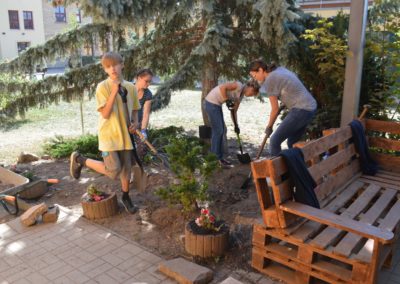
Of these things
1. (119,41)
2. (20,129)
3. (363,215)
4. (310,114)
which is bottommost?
(20,129)

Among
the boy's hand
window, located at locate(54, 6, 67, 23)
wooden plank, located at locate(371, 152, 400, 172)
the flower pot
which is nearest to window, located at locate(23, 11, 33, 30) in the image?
window, located at locate(54, 6, 67, 23)

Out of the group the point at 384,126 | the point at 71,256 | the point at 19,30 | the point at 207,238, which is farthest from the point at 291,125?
the point at 19,30

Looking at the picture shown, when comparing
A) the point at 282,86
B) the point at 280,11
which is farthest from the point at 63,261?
the point at 280,11

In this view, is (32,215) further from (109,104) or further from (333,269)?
(333,269)

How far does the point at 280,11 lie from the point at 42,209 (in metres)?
4.12

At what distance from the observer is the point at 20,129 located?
512 inches

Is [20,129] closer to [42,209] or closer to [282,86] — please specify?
[42,209]

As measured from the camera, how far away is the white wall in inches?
1474

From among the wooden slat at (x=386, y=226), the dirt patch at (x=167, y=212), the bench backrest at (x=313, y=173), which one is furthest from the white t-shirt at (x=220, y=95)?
the wooden slat at (x=386, y=226)

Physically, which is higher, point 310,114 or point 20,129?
point 310,114

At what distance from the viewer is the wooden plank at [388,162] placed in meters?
4.78

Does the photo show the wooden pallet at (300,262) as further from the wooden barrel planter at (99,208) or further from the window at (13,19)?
the window at (13,19)

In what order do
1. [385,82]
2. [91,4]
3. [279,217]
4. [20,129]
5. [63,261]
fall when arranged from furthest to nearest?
[20,129]
[385,82]
[91,4]
[63,261]
[279,217]

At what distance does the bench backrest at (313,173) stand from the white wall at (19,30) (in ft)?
123
